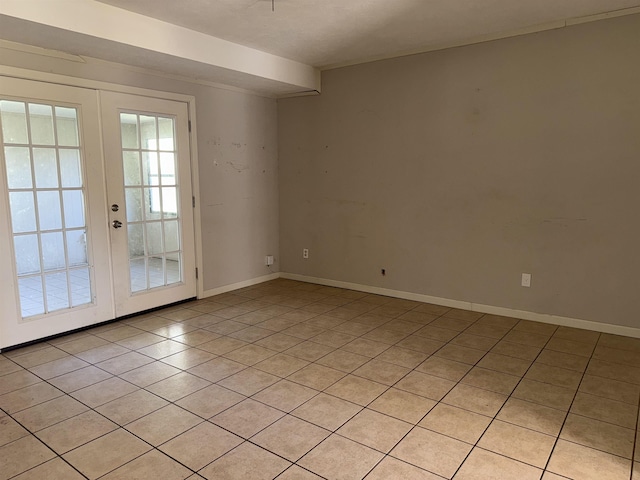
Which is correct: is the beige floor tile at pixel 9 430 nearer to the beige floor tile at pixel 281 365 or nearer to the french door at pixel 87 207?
the french door at pixel 87 207

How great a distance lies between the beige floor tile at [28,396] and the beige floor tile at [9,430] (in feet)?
0.29

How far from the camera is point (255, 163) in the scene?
5.21m

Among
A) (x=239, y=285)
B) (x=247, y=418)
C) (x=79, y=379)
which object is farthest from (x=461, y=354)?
(x=239, y=285)

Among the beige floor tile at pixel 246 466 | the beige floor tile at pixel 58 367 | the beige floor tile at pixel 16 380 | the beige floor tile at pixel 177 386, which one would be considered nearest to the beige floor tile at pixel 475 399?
the beige floor tile at pixel 246 466

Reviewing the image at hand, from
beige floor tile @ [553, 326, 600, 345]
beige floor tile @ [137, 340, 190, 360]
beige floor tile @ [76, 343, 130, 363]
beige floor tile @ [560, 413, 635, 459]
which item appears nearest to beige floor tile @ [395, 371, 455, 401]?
beige floor tile @ [560, 413, 635, 459]

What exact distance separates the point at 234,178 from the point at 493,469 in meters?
3.90

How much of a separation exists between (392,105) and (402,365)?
8.88ft

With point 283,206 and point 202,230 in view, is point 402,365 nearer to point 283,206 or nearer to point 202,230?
point 202,230

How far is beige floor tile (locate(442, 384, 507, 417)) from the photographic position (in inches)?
96.7

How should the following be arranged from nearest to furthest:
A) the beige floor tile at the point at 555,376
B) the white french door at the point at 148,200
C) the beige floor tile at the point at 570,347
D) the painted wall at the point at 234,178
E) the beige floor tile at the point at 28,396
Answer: the beige floor tile at the point at 28,396 → the beige floor tile at the point at 555,376 → the beige floor tile at the point at 570,347 → the white french door at the point at 148,200 → the painted wall at the point at 234,178

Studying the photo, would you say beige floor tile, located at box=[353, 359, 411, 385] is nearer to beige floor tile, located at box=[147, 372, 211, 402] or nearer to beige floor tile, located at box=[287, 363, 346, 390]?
beige floor tile, located at box=[287, 363, 346, 390]

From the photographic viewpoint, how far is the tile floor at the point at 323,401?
2.01m

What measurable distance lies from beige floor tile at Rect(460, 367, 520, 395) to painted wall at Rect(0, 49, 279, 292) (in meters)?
2.97

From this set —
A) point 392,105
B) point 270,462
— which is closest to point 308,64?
point 392,105
